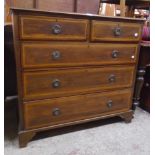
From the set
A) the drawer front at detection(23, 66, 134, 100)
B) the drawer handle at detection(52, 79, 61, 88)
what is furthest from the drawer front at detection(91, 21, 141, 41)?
the drawer handle at detection(52, 79, 61, 88)

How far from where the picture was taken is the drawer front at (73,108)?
1.32 metres

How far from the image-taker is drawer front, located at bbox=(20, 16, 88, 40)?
1.14m

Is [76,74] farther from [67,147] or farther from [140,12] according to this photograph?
[140,12]

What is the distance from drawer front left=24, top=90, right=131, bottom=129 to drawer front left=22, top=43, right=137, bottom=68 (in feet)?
0.88

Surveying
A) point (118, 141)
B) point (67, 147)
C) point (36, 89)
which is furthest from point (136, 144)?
point (36, 89)

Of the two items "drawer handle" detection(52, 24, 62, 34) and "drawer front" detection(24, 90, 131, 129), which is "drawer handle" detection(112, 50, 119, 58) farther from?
"drawer handle" detection(52, 24, 62, 34)

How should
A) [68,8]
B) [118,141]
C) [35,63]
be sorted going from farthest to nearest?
1. [68,8]
2. [118,141]
3. [35,63]

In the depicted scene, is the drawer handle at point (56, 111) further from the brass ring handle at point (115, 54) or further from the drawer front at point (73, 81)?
the brass ring handle at point (115, 54)

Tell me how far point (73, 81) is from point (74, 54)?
199 mm

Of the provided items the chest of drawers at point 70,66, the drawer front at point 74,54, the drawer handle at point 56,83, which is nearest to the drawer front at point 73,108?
the chest of drawers at point 70,66

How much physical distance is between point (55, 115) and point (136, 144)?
2.15 feet

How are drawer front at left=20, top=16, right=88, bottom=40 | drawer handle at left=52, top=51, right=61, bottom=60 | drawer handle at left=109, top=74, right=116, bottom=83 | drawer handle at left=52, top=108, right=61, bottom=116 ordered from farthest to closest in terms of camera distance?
drawer handle at left=109, top=74, right=116, bottom=83 → drawer handle at left=52, top=108, right=61, bottom=116 → drawer handle at left=52, top=51, right=61, bottom=60 → drawer front at left=20, top=16, right=88, bottom=40

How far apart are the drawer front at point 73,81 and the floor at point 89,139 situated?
1.16ft

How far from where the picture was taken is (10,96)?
1986mm
